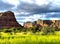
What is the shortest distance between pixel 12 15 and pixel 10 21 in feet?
25.3

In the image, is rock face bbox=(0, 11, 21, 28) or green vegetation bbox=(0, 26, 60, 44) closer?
green vegetation bbox=(0, 26, 60, 44)

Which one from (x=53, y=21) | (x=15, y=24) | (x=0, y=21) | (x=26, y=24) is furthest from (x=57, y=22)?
(x=0, y=21)

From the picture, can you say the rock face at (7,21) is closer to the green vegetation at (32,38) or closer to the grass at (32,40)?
the green vegetation at (32,38)

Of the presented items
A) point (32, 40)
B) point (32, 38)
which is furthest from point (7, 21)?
point (32, 40)

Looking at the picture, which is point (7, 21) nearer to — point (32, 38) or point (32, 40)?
point (32, 38)

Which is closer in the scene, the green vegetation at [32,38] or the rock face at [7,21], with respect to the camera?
the green vegetation at [32,38]

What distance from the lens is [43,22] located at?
464 feet

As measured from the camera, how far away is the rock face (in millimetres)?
124525

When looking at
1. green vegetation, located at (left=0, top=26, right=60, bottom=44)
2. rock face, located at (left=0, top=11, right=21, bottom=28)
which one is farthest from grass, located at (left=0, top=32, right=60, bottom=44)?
rock face, located at (left=0, top=11, right=21, bottom=28)

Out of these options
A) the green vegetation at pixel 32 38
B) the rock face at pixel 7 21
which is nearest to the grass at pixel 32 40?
the green vegetation at pixel 32 38

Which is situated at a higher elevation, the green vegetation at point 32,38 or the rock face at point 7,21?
the rock face at point 7,21

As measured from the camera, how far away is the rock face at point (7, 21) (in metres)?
125

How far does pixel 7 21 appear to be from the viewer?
129 meters

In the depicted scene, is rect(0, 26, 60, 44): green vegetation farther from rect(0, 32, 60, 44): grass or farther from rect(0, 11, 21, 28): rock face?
rect(0, 11, 21, 28): rock face
